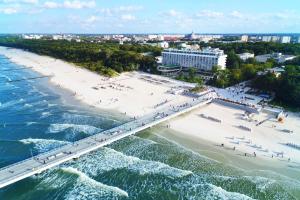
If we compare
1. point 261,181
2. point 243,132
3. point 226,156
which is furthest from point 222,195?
point 243,132

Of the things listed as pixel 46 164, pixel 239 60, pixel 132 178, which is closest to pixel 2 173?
pixel 46 164

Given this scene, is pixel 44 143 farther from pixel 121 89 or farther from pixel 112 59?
pixel 112 59

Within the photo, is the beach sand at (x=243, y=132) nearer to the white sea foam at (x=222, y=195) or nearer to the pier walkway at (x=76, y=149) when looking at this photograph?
the pier walkway at (x=76, y=149)

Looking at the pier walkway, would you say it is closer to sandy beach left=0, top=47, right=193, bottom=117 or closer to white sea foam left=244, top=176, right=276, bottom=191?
sandy beach left=0, top=47, right=193, bottom=117

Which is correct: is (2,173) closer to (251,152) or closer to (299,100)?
(251,152)

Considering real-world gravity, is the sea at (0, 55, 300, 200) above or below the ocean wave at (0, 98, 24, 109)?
below

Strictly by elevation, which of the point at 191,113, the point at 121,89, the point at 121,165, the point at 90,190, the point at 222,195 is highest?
the point at 121,89

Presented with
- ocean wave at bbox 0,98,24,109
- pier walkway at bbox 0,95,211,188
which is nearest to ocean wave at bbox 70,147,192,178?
pier walkway at bbox 0,95,211,188
